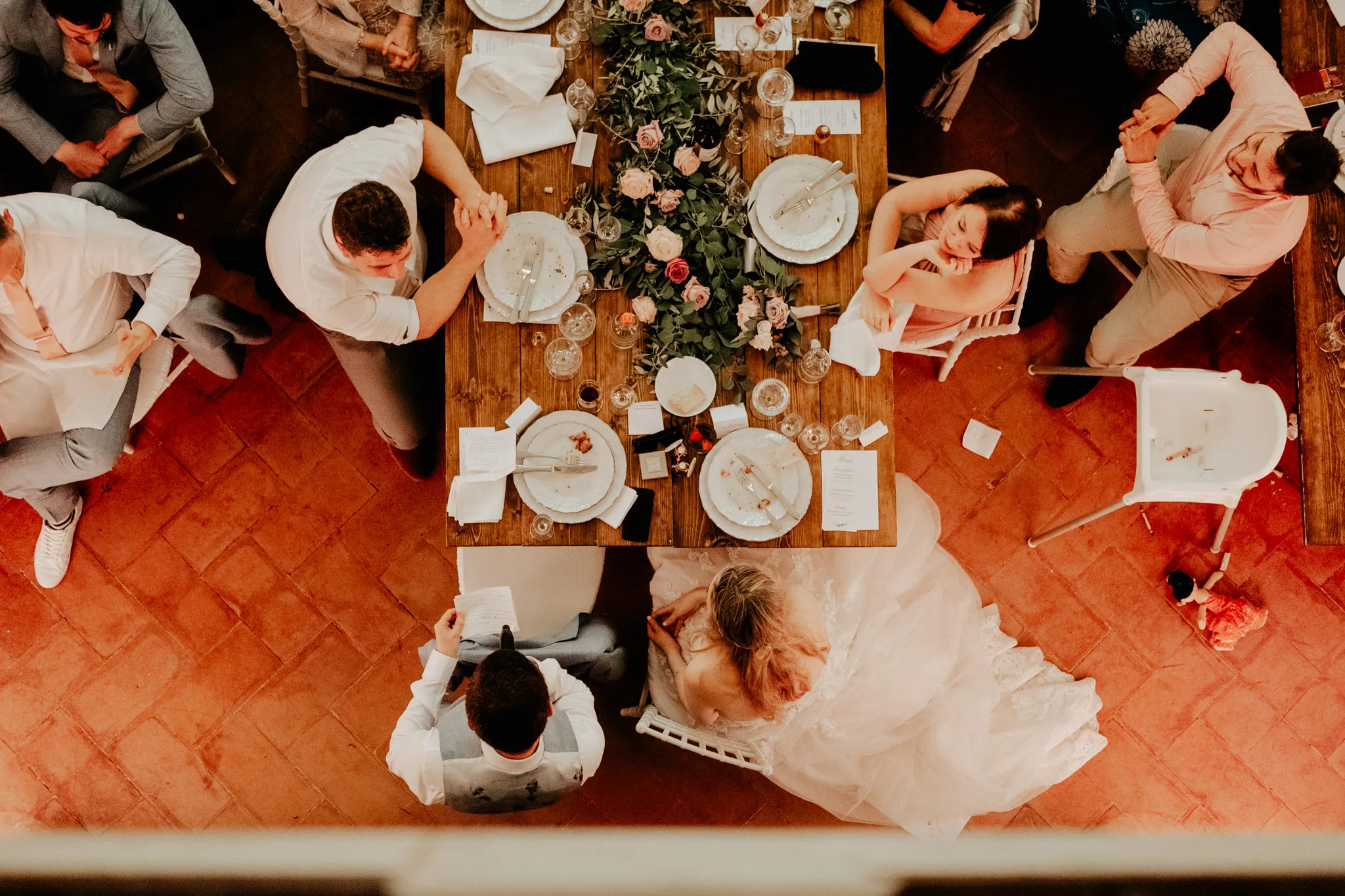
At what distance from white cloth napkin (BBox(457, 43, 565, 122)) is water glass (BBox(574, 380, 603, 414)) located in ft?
2.64

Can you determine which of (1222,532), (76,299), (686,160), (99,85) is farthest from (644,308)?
(1222,532)

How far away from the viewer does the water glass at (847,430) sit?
2.34m

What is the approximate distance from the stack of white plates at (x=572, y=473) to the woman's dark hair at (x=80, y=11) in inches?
63.6

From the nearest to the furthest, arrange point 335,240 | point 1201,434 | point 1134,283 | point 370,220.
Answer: point 370,220, point 335,240, point 1201,434, point 1134,283

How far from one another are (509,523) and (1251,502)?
298 cm

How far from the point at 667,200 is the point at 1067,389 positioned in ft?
6.29

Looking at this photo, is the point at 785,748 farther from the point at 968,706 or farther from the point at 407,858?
the point at 407,858

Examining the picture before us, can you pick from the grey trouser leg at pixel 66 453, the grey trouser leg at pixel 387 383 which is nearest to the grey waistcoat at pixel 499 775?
the grey trouser leg at pixel 387 383

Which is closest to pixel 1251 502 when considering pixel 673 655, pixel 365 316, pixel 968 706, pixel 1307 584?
pixel 1307 584

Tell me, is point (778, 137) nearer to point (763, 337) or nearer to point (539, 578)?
point (763, 337)

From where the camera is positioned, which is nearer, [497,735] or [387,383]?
[497,735]

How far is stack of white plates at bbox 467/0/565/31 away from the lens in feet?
7.80

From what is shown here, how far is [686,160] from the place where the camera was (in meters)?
2.30

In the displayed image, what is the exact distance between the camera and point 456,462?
90.7 inches
